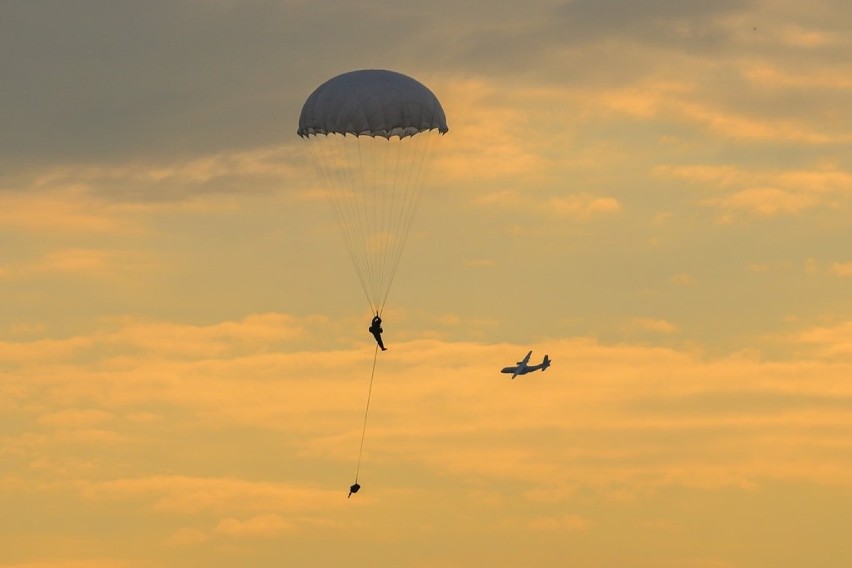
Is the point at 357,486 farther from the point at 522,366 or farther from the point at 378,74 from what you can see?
the point at 522,366

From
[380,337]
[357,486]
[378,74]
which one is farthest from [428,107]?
[357,486]

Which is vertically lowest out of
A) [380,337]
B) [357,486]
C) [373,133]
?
[357,486]

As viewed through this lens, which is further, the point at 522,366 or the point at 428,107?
the point at 522,366

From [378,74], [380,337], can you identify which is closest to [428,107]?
[378,74]

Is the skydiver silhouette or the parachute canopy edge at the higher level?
the parachute canopy edge

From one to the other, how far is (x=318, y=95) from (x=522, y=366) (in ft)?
109

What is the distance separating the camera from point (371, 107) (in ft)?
375

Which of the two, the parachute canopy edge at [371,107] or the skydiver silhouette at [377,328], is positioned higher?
the parachute canopy edge at [371,107]

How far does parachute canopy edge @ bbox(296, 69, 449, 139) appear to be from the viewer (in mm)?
114500

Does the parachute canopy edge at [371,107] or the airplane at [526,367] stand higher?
the parachute canopy edge at [371,107]

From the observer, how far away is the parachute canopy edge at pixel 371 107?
114 metres

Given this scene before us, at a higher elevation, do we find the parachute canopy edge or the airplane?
the parachute canopy edge

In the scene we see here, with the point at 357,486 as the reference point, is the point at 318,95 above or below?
above

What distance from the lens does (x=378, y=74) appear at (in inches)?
4589
